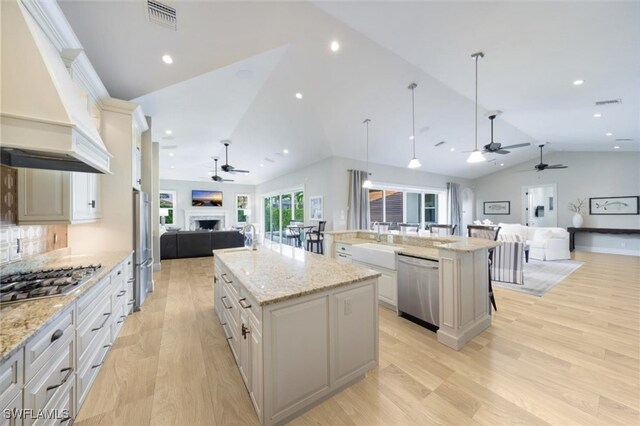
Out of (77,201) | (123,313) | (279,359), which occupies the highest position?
(77,201)

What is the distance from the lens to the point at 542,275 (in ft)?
16.3

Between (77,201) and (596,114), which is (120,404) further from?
(596,114)

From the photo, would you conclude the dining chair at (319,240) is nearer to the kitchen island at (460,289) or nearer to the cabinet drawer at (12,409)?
the kitchen island at (460,289)

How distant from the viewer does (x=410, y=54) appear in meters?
3.47

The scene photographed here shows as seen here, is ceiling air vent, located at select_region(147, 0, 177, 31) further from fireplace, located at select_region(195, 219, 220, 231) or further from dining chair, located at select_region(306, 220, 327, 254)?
fireplace, located at select_region(195, 219, 220, 231)

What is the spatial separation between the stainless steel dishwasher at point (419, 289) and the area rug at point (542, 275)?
8.20ft

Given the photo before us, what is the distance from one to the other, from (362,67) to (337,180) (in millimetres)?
3282

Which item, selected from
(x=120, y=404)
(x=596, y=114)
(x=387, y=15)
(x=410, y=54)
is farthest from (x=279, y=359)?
(x=596, y=114)

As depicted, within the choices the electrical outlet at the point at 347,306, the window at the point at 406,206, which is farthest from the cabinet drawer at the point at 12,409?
the window at the point at 406,206

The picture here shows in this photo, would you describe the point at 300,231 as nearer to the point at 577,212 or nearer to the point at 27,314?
the point at 27,314

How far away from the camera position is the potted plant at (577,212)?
798 centimetres

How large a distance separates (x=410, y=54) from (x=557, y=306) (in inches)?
166

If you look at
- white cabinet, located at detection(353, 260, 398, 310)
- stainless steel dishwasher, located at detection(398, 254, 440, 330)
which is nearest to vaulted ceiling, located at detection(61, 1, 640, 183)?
stainless steel dishwasher, located at detection(398, 254, 440, 330)

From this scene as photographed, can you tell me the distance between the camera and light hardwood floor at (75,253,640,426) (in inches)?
63.6
